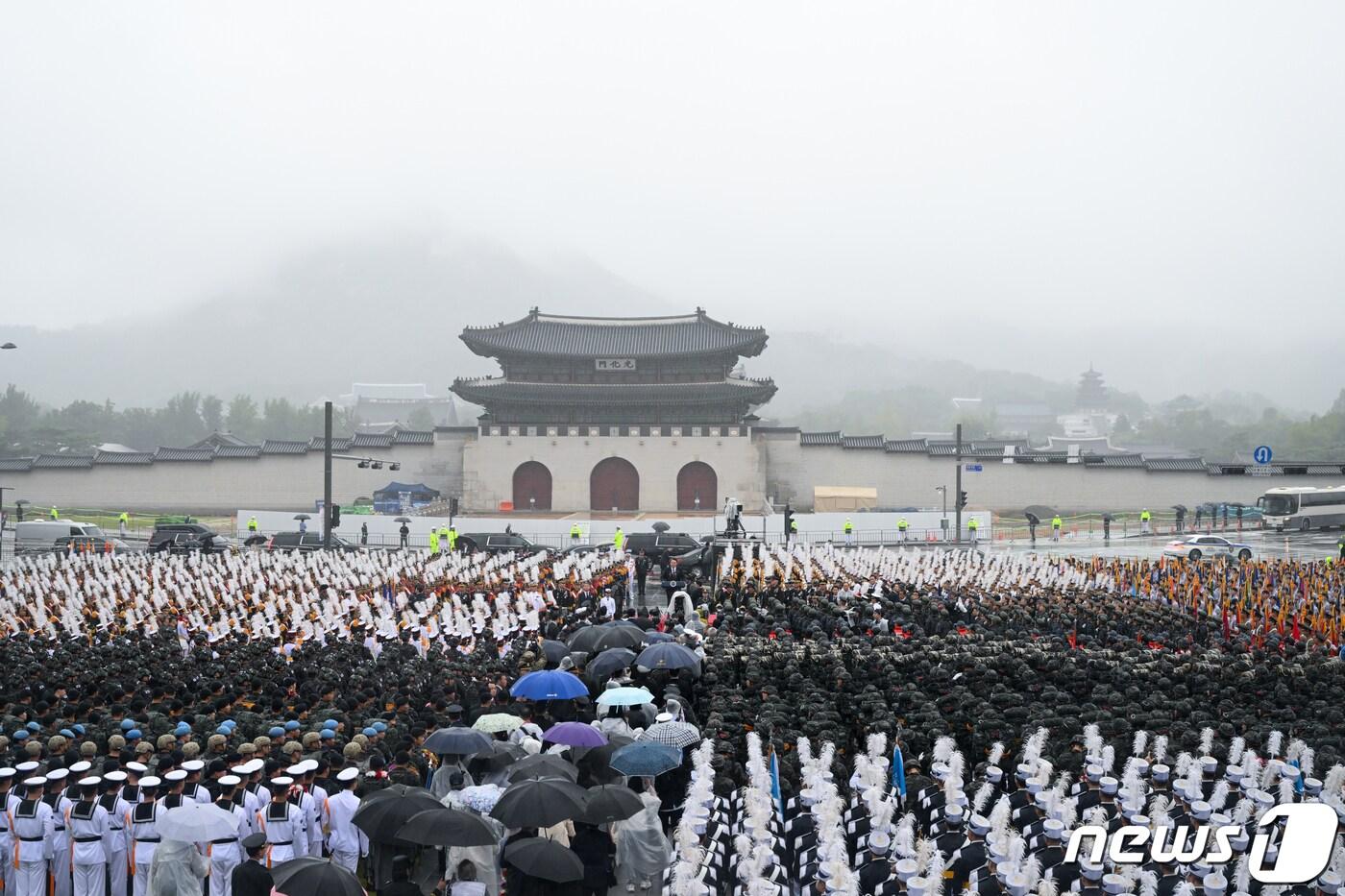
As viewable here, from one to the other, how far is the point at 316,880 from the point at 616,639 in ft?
25.4

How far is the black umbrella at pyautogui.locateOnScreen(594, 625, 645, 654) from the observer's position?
44.7 feet

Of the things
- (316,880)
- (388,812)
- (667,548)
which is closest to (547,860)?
(388,812)

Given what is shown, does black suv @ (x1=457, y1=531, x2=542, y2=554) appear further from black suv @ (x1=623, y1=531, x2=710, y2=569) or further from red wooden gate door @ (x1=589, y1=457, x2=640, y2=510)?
red wooden gate door @ (x1=589, y1=457, x2=640, y2=510)

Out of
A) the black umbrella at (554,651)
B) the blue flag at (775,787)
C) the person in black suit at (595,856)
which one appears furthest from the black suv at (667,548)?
the person in black suit at (595,856)

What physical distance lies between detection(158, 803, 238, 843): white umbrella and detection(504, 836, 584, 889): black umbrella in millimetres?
2082

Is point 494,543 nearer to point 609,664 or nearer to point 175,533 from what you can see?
point 175,533

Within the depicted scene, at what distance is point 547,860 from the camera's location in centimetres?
670

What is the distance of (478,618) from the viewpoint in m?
16.6

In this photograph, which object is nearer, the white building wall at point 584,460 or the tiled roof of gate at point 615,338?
the white building wall at point 584,460

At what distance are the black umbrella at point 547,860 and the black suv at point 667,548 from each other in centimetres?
1633

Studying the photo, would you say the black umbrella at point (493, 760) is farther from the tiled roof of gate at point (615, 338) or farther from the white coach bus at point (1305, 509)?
the white coach bus at point (1305, 509)

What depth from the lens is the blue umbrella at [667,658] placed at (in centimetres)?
1202

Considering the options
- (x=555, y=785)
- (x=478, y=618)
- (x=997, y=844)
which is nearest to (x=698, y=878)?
(x=555, y=785)

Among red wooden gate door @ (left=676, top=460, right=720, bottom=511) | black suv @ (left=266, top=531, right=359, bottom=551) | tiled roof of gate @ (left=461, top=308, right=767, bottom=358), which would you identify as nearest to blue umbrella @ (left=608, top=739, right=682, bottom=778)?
black suv @ (left=266, top=531, right=359, bottom=551)
